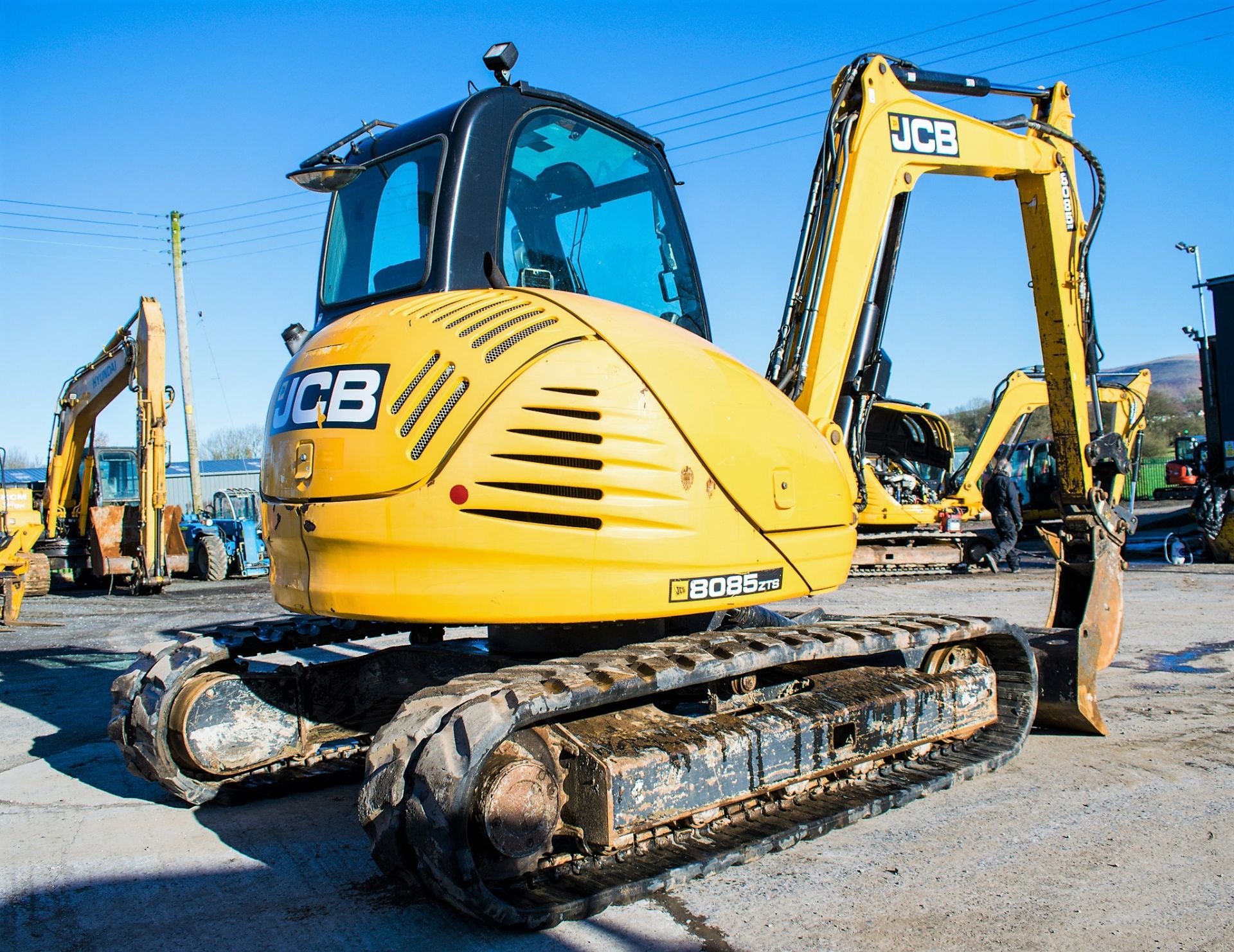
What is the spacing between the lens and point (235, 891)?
11.5ft

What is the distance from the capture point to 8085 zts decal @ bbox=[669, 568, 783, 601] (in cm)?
348

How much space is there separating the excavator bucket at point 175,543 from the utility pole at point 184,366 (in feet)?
30.6

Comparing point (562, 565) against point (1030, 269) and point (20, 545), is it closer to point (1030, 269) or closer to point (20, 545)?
point (1030, 269)

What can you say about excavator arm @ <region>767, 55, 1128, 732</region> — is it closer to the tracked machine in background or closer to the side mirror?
the tracked machine in background

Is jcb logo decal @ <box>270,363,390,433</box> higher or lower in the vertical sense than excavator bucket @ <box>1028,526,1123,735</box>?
higher

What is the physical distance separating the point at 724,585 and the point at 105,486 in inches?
797

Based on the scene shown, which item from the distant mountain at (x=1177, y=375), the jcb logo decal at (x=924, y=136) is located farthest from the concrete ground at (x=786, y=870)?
the distant mountain at (x=1177, y=375)

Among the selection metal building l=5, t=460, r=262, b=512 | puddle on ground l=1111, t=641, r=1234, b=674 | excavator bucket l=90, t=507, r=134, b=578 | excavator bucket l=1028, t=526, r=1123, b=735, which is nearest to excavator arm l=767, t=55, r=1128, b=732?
excavator bucket l=1028, t=526, r=1123, b=735

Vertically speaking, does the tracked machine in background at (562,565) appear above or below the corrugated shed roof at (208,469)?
below

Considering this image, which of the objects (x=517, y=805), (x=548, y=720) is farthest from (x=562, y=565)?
(x=517, y=805)

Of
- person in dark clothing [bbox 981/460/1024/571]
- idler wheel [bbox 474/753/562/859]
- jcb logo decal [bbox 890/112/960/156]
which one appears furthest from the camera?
person in dark clothing [bbox 981/460/1024/571]

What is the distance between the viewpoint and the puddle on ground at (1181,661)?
6.93 meters

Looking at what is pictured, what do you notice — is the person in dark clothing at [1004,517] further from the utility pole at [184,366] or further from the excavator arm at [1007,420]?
the utility pole at [184,366]

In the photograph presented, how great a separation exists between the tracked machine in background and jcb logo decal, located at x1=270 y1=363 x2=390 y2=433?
0.6 inches
